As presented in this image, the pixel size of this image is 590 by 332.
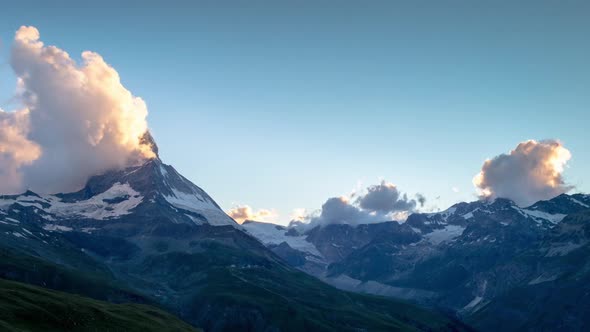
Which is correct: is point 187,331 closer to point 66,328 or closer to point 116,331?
point 116,331

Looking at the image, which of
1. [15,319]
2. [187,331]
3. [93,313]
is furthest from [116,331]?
[187,331]

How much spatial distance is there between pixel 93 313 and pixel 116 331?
12489 millimetres

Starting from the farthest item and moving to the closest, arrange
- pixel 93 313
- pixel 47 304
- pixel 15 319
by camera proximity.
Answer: pixel 93 313 < pixel 47 304 < pixel 15 319

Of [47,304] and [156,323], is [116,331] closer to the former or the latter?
[47,304]

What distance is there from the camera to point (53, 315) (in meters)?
134

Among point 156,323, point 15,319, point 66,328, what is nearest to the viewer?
point 15,319

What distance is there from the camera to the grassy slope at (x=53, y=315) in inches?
4867

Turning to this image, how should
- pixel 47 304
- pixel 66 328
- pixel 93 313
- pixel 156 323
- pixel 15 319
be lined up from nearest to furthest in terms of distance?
pixel 15 319
pixel 66 328
pixel 47 304
pixel 93 313
pixel 156 323

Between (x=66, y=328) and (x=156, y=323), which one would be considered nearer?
(x=66, y=328)

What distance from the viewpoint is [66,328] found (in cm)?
13000

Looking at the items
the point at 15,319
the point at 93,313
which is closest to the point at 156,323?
the point at 93,313

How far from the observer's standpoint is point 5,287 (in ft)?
499

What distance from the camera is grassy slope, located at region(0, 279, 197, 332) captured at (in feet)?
406

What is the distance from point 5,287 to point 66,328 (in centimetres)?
3340
